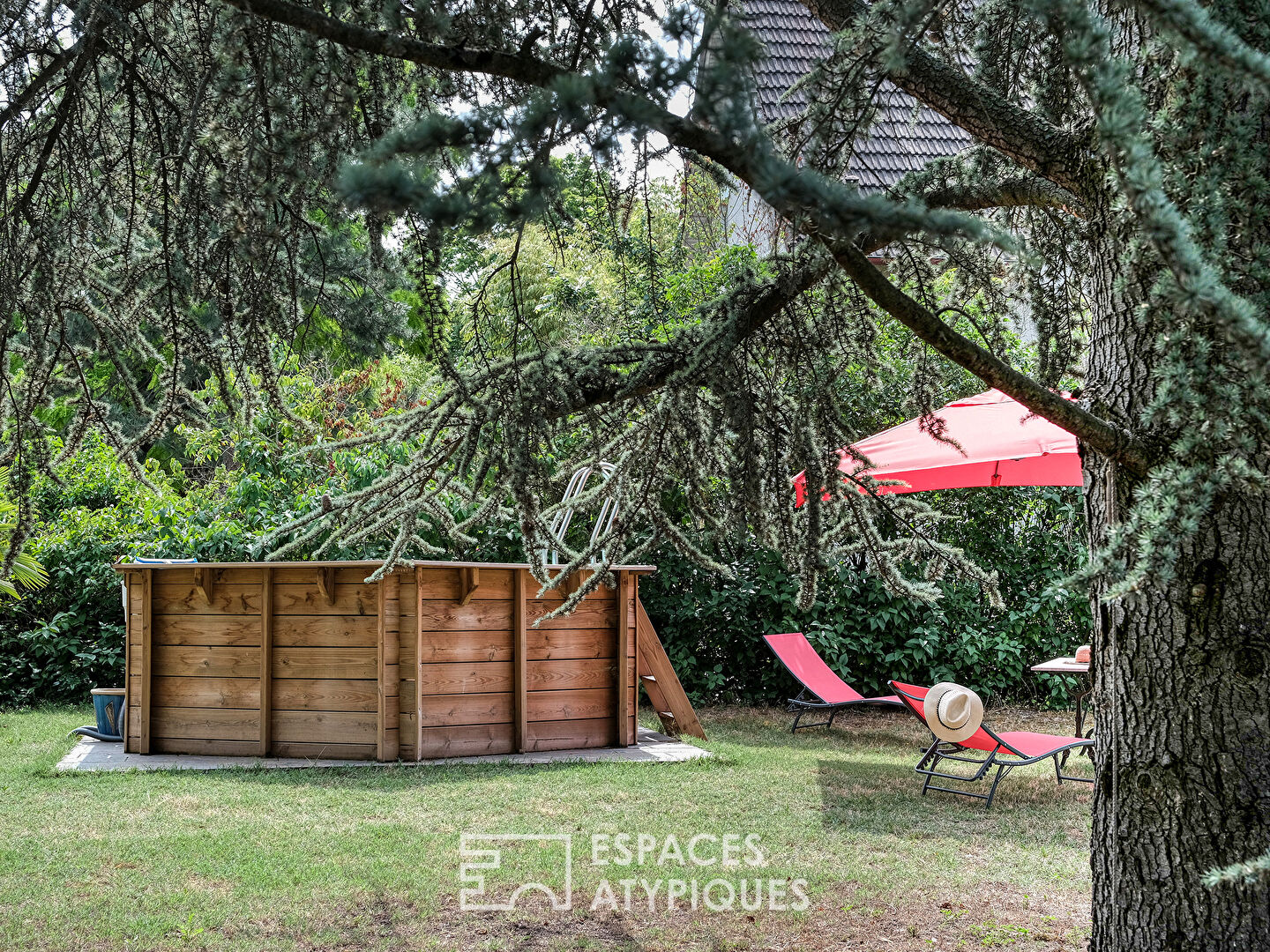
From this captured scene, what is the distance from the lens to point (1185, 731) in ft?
8.08

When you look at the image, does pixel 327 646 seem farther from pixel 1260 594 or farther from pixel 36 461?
pixel 1260 594

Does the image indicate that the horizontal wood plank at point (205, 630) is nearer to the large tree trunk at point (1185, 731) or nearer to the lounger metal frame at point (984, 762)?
the lounger metal frame at point (984, 762)

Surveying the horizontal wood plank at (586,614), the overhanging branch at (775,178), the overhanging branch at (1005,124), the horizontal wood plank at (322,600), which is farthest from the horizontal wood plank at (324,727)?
the overhanging branch at (775,178)

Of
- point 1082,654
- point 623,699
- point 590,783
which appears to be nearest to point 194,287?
point 590,783

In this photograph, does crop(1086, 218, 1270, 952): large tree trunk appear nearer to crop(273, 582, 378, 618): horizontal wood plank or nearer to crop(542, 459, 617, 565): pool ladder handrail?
crop(542, 459, 617, 565): pool ladder handrail

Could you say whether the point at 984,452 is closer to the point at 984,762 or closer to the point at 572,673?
the point at 984,762

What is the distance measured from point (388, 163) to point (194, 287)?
2260 millimetres

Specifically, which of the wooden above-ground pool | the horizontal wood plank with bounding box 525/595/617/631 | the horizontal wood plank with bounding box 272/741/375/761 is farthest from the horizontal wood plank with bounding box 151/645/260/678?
the horizontal wood plank with bounding box 525/595/617/631

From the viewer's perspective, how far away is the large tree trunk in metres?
2.39

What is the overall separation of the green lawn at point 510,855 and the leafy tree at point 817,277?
1.57 meters

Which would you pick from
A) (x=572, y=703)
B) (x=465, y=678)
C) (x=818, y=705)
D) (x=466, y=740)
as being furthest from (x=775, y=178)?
(x=818, y=705)

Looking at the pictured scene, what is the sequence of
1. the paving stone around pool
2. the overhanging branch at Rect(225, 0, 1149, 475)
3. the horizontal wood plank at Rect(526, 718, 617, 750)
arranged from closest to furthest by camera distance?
the overhanging branch at Rect(225, 0, 1149, 475) → the paving stone around pool → the horizontal wood plank at Rect(526, 718, 617, 750)

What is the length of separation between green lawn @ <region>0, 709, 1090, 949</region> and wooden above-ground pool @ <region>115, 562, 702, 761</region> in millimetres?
510

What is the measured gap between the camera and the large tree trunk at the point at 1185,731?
239 centimetres
